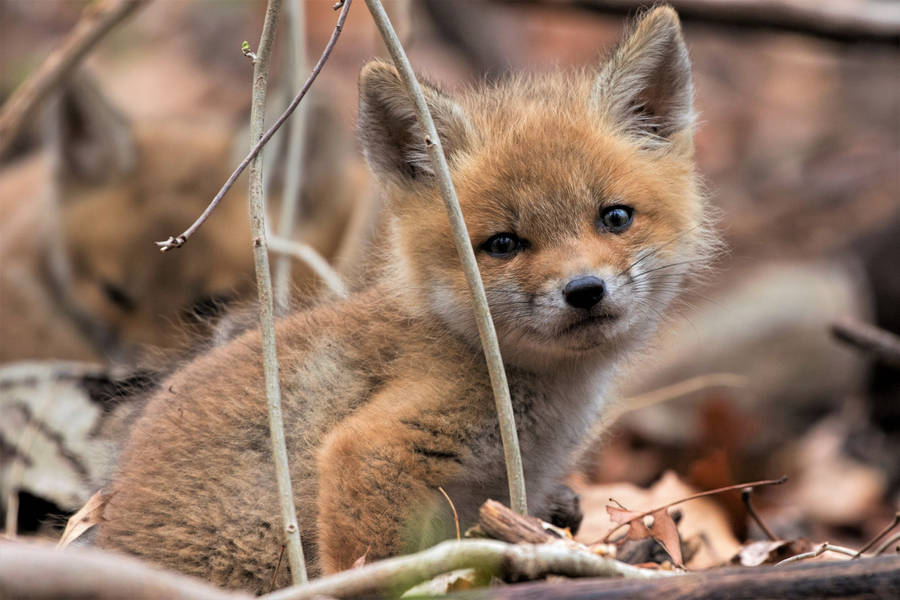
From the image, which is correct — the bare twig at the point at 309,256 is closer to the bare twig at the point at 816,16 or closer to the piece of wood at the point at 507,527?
the piece of wood at the point at 507,527

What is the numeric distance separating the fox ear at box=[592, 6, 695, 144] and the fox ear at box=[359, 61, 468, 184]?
621 millimetres

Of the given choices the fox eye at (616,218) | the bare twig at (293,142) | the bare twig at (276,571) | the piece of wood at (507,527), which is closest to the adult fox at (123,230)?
the bare twig at (293,142)

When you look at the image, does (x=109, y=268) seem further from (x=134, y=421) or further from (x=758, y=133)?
(x=758, y=133)

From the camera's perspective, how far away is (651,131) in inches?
176

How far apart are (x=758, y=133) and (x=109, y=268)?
9639mm

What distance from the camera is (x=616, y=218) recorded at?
3.95m

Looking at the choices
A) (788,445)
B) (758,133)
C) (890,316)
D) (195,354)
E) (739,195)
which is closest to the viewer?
(195,354)

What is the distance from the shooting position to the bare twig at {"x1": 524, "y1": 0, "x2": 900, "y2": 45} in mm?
8352

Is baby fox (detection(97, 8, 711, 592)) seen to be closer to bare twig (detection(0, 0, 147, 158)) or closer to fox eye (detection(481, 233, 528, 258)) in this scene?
fox eye (detection(481, 233, 528, 258))

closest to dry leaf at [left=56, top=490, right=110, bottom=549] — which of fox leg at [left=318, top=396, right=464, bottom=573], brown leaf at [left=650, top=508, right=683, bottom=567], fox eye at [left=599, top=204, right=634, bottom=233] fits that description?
fox leg at [left=318, top=396, right=464, bottom=573]

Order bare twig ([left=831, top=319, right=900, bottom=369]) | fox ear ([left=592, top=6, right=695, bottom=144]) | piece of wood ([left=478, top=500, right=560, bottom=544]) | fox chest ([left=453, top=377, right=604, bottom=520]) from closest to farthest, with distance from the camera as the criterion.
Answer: piece of wood ([left=478, top=500, right=560, bottom=544]) < fox chest ([left=453, top=377, right=604, bottom=520]) < fox ear ([left=592, top=6, right=695, bottom=144]) < bare twig ([left=831, top=319, right=900, bottom=369])

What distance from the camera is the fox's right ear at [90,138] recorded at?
26.1 feet

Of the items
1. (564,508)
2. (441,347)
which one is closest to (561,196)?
(441,347)

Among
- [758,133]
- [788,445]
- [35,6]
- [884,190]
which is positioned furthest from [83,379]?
[35,6]
